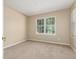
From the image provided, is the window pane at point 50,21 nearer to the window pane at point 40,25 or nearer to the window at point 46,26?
the window at point 46,26

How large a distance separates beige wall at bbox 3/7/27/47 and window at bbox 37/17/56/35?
119 centimetres

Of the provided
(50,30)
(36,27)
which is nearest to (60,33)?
(50,30)

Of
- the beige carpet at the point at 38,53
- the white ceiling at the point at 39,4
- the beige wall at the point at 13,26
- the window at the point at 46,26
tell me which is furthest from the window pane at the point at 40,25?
the beige carpet at the point at 38,53

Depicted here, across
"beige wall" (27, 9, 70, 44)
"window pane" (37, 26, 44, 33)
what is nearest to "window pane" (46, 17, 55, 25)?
"beige wall" (27, 9, 70, 44)

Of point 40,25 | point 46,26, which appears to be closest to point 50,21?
point 46,26

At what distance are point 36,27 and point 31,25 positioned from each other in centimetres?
49

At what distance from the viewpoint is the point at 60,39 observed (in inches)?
217

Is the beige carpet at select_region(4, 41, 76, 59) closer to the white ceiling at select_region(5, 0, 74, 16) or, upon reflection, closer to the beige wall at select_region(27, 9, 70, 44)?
the beige wall at select_region(27, 9, 70, 44)

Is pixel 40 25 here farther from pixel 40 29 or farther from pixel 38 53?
pixel 38 53

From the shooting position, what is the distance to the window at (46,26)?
233 inches

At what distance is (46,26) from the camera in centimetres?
624

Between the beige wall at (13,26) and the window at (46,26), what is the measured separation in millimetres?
1188

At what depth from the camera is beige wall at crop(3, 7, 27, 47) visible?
462 centimetres

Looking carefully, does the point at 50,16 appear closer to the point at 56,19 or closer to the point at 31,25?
the point at 56,19
